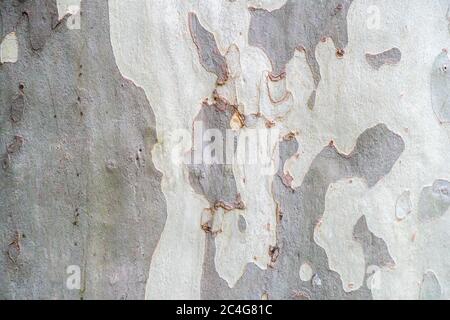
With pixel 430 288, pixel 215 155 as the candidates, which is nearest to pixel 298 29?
pixel 215 155

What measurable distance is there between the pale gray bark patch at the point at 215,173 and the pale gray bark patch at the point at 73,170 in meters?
0.08

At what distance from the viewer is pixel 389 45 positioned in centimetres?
95

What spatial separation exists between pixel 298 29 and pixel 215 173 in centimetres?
32

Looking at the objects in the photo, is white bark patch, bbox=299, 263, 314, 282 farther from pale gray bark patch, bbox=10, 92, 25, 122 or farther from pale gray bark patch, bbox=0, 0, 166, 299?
pale gray bark patch, bbox=10, 92, 25, 122

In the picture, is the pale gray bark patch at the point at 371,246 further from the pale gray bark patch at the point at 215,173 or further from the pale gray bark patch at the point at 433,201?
the pale gray bark patch at the point at 215,173

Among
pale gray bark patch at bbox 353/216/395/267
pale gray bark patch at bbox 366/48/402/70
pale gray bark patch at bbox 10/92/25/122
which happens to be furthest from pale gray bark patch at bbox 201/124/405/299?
pale gray bark patch at bbox 10/92/25/122

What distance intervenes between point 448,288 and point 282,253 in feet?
1.05

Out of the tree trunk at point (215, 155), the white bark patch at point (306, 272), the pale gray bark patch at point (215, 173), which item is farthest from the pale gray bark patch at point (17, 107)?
the white bark patch at point (306, 272)

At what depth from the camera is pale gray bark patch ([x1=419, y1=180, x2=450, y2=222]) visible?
94 cm

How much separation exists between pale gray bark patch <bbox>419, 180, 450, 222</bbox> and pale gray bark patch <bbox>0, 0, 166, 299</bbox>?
489 millimetres

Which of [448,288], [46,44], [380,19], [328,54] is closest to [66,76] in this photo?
[46,44]

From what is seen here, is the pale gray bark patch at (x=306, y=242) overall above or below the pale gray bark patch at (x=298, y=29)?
below

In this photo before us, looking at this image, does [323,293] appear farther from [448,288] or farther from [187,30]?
[187,30]

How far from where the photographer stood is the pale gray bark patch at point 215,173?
938mm
